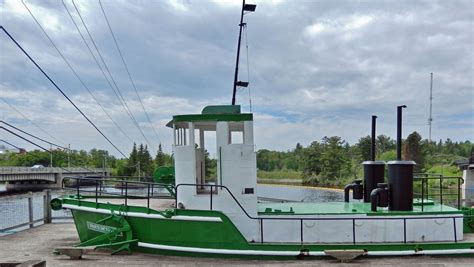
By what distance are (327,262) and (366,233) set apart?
1494 millimetres

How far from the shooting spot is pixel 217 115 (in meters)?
8.45

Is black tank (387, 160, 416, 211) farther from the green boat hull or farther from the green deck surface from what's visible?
the green boat hull

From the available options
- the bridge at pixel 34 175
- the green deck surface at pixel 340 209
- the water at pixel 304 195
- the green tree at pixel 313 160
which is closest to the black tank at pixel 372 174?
the green deck surface at pixel 340 209

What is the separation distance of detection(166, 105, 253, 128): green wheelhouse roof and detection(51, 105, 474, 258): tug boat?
2 cm

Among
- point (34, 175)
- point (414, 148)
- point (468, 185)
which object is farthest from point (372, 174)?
point (34, 175)

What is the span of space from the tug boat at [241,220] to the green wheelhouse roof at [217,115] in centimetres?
2

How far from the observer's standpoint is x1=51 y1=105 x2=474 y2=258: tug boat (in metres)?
8.04

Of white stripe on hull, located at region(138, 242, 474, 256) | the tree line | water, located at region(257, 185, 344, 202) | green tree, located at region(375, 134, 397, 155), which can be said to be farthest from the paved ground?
green tree, located at region(375, 134, 397, 155)

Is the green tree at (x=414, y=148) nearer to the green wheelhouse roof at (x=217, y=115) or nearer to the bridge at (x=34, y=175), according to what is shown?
the bridge at (x=34, y=175)

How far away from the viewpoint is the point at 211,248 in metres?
8.05

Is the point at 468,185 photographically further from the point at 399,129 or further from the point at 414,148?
the point at 399,129

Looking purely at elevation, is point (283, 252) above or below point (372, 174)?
below

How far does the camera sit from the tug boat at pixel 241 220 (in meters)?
8.04

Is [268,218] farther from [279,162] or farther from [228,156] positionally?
[279,162]
